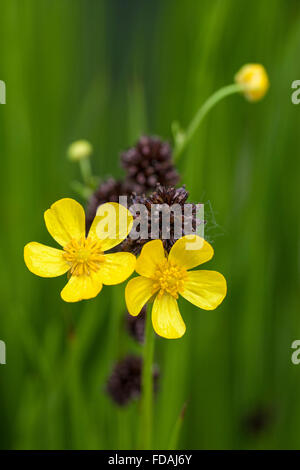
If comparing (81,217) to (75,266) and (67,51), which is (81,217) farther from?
(67,51)

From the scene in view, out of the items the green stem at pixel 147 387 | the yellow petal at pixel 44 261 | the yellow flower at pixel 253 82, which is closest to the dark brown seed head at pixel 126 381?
the green stem at pixel 147 387

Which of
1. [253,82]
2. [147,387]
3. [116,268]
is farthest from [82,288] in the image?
[253,82]

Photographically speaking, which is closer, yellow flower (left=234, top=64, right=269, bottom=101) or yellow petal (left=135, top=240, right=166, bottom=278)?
yellow petal (left=135, top=240, right=166, bottom=278)

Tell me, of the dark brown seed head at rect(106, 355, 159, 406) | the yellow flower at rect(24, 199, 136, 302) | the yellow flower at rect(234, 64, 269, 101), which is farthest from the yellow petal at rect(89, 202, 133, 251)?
the yellow flower at rect(234, 64, 269, 101)

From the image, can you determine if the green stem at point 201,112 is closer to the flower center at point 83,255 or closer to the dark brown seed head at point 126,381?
the flower center at point 83,255

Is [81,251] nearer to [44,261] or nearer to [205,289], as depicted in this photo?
[44,261]

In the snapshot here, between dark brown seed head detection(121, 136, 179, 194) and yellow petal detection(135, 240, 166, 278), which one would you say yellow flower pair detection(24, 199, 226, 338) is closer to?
yellow petal detection(135, 240, 166, 278)
